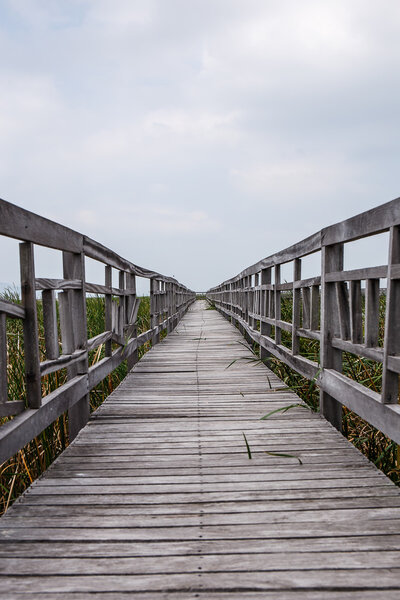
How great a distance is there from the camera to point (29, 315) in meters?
2.25

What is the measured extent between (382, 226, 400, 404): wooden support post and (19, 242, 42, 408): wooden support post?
1.68 metres

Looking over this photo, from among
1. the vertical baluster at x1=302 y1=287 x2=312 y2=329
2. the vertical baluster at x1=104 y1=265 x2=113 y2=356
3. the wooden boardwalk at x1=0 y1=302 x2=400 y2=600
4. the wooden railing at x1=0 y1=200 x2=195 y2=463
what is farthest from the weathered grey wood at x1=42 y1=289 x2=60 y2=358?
Answer: the vertical baluster at x1=302 y1=287 x2=312 y2=329

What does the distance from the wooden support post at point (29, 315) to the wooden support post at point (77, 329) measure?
75cm

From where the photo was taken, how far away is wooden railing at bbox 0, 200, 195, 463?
6.75ft

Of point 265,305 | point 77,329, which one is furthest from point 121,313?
point 265,305

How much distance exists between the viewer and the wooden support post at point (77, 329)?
10.1ft

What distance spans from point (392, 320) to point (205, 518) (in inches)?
47.9

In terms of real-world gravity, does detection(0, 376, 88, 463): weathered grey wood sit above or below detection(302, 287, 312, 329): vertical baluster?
below

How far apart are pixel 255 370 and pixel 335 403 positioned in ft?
6.89

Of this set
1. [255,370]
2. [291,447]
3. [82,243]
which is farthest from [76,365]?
[255,370]

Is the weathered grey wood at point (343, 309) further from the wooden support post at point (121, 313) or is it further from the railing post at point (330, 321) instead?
the wooden support post at point (121, 313)

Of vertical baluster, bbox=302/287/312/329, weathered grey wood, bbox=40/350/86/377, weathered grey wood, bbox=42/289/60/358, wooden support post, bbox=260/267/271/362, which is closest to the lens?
weathered grey wood, bbox=40/350/86/377

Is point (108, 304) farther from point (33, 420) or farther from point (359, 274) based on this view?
point (359, 274)

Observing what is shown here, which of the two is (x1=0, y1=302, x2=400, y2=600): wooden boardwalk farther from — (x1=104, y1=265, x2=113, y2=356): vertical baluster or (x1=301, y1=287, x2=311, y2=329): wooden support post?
(x1=104, y1=265, x2=113, y2=356): vertical baluster
